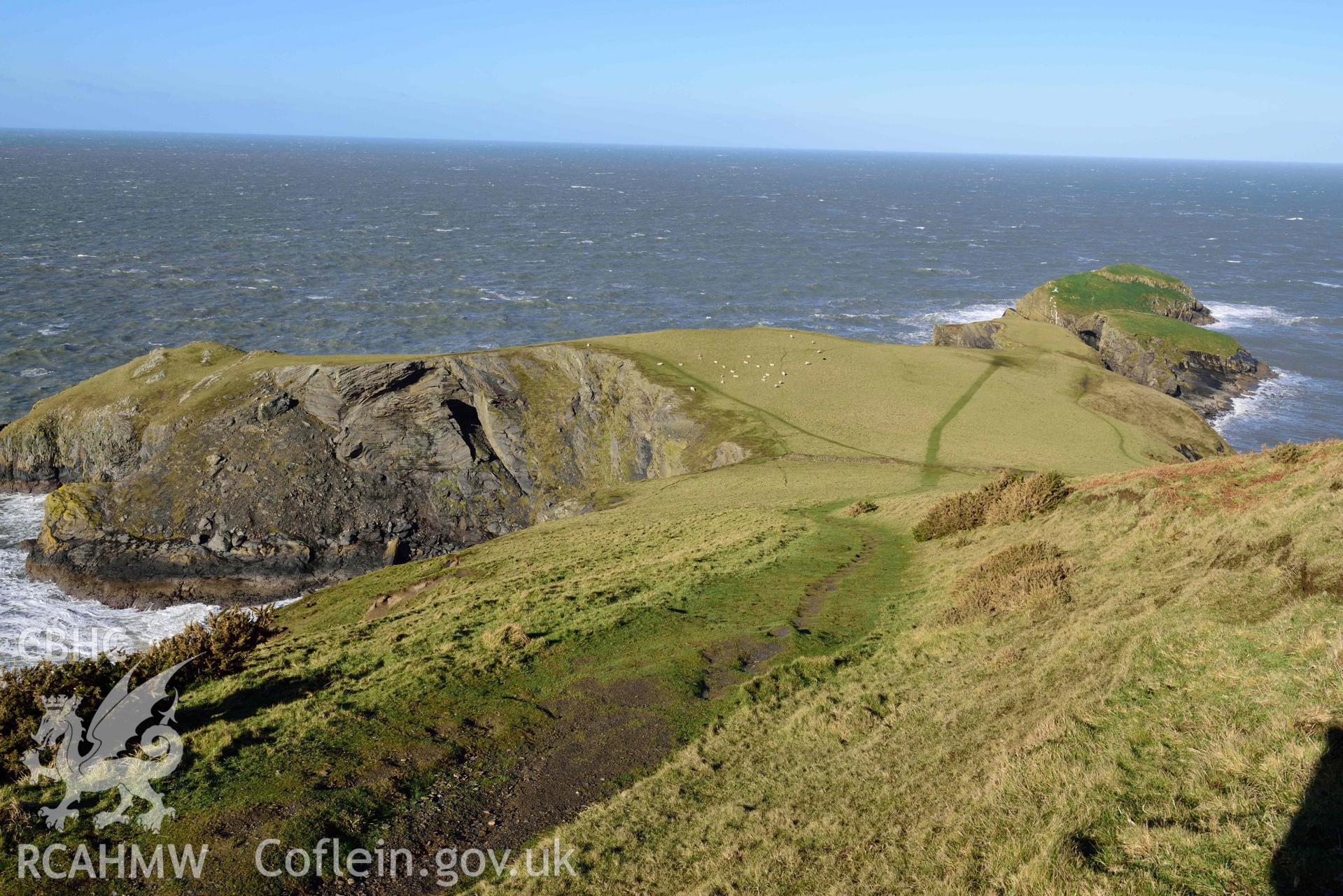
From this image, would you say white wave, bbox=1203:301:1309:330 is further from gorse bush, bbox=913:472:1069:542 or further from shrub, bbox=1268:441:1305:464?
shrub, bbox=1268:441:1305:464

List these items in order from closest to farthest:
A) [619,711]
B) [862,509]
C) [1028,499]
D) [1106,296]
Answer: [619,711]
[1028,499]
[862,509]
[1106,296]

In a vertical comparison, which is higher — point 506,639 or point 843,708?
point 843,708

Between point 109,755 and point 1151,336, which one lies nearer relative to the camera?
point 109,755

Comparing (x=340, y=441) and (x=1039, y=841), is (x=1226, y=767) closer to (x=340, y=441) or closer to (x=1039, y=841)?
(x=1039, y=841)

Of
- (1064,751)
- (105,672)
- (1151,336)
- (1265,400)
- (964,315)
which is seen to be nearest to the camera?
(1064,751)

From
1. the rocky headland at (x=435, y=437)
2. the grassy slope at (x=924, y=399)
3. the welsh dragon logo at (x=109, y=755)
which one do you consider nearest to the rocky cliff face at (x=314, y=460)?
the rocky headland at (x=435, y=437)

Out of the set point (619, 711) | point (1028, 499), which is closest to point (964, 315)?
point (1028, 499)

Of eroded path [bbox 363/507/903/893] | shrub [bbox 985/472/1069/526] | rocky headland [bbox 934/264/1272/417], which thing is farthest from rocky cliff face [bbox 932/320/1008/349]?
eroded path [bbox 363/507/903/893]

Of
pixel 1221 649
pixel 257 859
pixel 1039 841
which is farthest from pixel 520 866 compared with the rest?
pixel 1221 649

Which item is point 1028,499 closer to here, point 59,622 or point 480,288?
point 59,622
